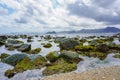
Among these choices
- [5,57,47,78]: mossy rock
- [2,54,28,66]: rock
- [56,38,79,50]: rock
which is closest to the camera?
[5,57,47,78]: mossy rock

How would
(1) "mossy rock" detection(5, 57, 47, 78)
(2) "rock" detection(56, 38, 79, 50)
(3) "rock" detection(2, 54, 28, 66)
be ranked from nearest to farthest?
(1) "mossy rock" detection(5, 57, 47, 78) < (3) "rock" detection(2, 54, 28, 66) < (2) "rock" detection(56, 38, 79, 50)

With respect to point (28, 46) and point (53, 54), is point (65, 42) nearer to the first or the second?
point (28, 46)

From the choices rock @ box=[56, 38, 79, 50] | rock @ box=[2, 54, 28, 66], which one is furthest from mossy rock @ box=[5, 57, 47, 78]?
rock @ box=[56, 38, 79, 50]

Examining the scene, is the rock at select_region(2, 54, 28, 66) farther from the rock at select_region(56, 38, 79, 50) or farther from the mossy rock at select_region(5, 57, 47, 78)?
the rock at select_region(56, 38, 79, 50)

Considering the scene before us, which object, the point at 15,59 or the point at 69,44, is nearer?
the point at 15,59

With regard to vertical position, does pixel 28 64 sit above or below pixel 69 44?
below

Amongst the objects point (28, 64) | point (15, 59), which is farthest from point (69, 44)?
point (28, 64)

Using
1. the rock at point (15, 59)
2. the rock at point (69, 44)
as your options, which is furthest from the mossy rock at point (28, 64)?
the rock at point (69, 44)

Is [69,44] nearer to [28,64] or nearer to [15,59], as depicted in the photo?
[15,59]

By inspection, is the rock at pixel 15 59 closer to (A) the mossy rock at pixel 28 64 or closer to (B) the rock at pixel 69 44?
(A) the mossy rock at pixel 28 64

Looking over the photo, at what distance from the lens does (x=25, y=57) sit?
31.4 meters

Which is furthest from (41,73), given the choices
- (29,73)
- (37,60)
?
(37,60)

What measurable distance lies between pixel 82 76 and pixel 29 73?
970 centimetres

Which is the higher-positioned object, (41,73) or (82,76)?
(82,76)
